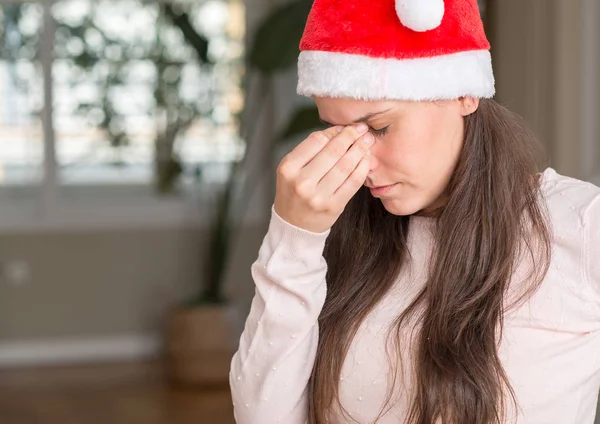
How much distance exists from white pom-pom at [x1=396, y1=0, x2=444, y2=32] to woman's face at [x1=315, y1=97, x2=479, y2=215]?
0.11 meters

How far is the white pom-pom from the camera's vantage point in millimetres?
1133

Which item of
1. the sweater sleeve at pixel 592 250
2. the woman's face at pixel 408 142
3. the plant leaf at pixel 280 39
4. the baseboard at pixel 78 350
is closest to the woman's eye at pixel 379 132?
the woman's face at pixel 408 142

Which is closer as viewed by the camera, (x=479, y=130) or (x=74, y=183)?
(x=479, y=130)

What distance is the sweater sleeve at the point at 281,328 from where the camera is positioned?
1.24 metres

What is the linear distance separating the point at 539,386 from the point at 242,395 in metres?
0.42

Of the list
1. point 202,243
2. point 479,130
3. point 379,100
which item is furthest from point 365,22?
point 202,243

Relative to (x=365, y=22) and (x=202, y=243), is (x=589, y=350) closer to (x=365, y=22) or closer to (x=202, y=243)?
(x=365, y=22)

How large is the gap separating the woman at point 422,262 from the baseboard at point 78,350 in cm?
402

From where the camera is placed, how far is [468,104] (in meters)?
1.33

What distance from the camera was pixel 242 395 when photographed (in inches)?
51.1

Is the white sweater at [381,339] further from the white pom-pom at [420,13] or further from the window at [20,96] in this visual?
the window at [20,96]

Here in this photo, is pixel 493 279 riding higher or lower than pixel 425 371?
higher

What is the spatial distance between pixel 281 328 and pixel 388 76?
1.22ft

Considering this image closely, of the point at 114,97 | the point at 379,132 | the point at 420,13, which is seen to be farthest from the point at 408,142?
the point at 114,97
